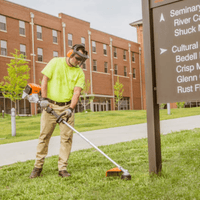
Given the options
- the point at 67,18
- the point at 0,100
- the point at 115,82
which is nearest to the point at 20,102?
the point at 0,100

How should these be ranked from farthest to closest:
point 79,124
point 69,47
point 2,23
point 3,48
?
point 69,47 → point 2,23 → point 3,48 → point 79,124

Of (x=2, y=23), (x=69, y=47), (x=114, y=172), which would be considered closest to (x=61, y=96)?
(x=114, y=172)

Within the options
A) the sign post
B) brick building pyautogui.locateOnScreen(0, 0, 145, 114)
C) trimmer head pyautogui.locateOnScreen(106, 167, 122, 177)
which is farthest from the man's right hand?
brick building pyautogui.locateOnScreen(0, 0, 145, 114)

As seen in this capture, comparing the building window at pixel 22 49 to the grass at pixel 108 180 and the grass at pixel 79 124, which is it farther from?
the grass at pixel 108 180

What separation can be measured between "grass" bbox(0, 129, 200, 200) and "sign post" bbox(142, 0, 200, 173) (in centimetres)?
40

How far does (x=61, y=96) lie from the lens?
4.91 metres

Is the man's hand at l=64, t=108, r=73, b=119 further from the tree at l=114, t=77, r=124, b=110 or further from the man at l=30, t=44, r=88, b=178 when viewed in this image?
the tree at l=114, t=77, r=124, b=110

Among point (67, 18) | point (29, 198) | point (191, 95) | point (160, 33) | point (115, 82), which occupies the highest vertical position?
point (67, 18)

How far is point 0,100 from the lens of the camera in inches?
1219

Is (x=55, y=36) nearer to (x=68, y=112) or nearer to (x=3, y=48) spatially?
(x=3, y=48)

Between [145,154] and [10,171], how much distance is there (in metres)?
2.55

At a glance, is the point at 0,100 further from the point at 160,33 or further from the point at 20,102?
the point at 160,33

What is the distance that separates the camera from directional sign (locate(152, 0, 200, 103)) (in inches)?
149

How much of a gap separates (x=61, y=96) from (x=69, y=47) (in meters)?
33.9
